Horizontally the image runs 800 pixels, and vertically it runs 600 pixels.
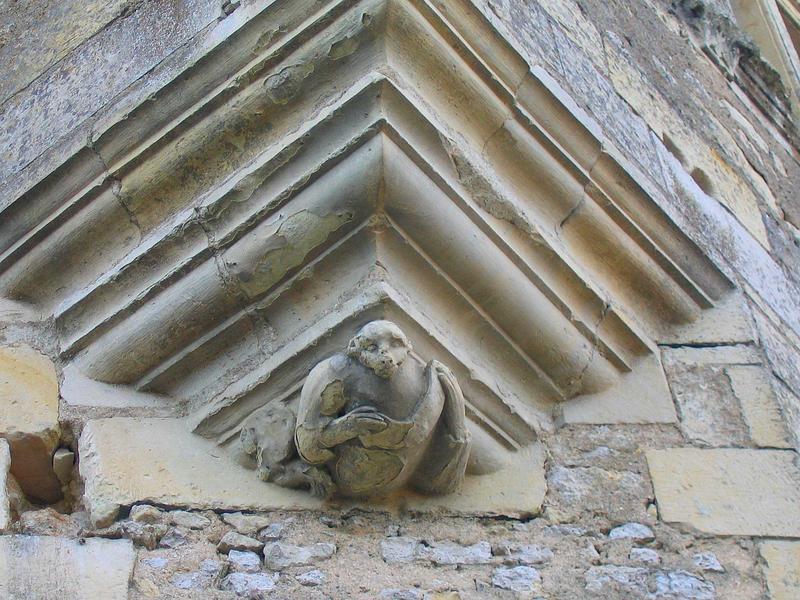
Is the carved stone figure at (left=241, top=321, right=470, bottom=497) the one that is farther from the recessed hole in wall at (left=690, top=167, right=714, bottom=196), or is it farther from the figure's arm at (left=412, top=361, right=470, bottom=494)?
the recessed hole in wall at (left=690, top=167, right=714, bottom=196)

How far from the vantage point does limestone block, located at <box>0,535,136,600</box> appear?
8.52 ft

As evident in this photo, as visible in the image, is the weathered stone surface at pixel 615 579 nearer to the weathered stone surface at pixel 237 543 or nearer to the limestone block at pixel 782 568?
the limestone block at pixel 782 568

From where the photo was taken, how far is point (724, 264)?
3781 millimetres

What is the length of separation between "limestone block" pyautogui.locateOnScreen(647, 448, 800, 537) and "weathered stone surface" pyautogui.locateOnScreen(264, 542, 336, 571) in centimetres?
73

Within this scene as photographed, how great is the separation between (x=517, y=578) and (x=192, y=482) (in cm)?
69

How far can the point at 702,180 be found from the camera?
4.30 meters

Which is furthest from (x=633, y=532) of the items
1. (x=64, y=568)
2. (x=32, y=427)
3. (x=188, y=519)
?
(x=32, y=427)

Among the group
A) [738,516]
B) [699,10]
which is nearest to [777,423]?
[738,516]

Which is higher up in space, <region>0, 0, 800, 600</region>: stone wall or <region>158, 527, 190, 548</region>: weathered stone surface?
<region>0, 0, 800, 600</region>: stone wall

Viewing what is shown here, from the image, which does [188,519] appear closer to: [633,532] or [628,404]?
[633,532]

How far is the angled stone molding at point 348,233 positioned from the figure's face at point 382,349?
0.18m

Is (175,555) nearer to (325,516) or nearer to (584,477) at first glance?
(325,516)

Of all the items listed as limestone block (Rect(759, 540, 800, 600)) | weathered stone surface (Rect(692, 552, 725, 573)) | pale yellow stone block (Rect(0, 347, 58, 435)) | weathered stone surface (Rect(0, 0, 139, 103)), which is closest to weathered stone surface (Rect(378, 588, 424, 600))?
weathered stone surface (Rect(692, 552, 725, 573))

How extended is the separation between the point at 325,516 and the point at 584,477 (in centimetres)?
58
